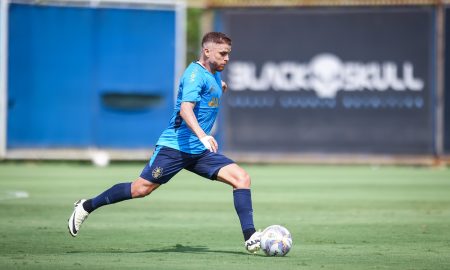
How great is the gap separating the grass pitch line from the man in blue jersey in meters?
6.02

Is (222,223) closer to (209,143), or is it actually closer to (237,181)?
(237,181)

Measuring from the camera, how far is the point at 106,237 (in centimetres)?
1110

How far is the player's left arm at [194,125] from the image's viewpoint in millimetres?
9258

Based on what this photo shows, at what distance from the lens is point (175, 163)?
998 centimetres

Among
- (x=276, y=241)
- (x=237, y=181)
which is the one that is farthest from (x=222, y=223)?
(x=276, y=241)

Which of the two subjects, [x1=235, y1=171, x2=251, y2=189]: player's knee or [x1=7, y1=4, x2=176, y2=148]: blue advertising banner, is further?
[x1=7, y1=4, x2=176, y2=148]: blue advertising banner

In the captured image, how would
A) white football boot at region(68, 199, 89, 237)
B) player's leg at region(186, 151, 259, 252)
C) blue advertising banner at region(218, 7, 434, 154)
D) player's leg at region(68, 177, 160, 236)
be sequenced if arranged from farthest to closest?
1. blue advertising banner at region(218, 7, 434, 154)
2. white football boot at region(68, 199, 89, 237)
3. player's leg at region(68, 177, 160, 236)
4. player's leg at region(186, 151, 259, 252)

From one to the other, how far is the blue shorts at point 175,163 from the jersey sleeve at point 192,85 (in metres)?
0.62

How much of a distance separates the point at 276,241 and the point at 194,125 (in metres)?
1.27

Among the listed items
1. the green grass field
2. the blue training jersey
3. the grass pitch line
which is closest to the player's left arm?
the blue training jersey

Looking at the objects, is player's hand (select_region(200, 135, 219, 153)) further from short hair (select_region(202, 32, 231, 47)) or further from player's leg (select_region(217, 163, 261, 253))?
short hair (select_region(202, 32, 231, 47))

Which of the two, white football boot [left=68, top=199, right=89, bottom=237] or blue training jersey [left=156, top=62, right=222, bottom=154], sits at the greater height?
blue training jersey [left=156, top=62, right=222, bottom=154]

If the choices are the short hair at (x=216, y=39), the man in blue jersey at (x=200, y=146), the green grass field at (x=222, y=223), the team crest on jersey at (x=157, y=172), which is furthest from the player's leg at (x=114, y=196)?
the short hair at (x=216, y=39)

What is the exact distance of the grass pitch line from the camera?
15.9 meters
